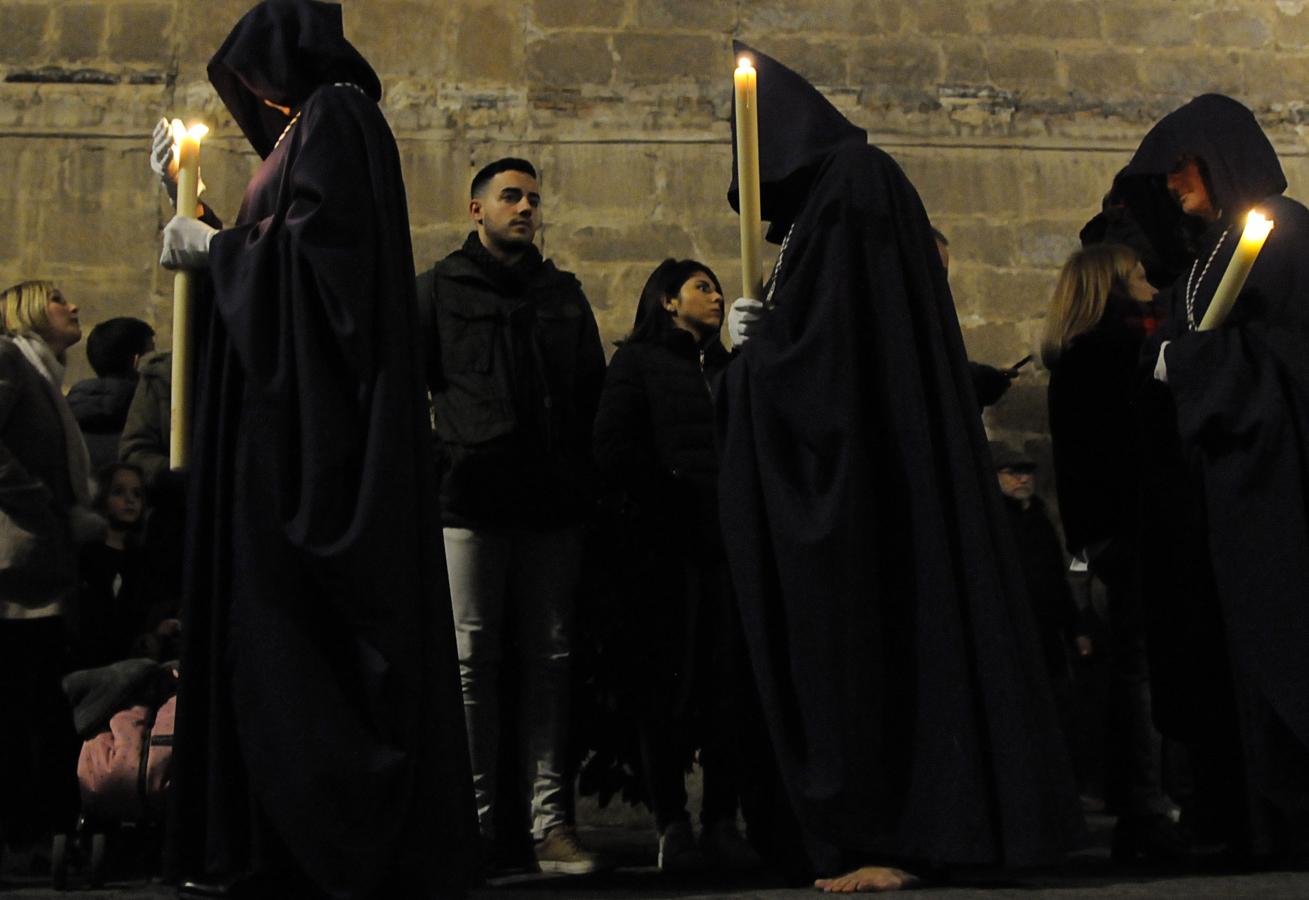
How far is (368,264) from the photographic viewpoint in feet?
14.0

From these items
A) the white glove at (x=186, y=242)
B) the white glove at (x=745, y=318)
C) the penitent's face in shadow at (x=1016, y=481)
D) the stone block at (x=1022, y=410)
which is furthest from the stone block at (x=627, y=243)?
the white glove at (x=186, y=242)

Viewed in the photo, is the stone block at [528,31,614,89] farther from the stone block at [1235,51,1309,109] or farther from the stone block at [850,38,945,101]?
the stone block at [1235,51,1309,109]

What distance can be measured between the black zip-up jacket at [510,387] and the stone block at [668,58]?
3.18 metres

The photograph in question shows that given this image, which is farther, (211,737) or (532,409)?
(532,409)

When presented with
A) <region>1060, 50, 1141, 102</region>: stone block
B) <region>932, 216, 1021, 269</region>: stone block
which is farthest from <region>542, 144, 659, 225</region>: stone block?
<region>1060, 50, 1141, 102</region>: stone block

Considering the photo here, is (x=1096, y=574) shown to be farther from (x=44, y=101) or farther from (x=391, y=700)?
(x=44, y=101)

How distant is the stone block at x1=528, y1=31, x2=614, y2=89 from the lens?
8844mm

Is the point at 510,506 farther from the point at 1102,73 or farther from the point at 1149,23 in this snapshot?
the point at 1149,23

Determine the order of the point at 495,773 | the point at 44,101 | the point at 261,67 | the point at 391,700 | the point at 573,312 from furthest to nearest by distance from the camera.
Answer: the point at 44,101, the point at 573,312, the point at 495,773, the point at 261,67, the point at 391,700

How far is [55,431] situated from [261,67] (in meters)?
1.53

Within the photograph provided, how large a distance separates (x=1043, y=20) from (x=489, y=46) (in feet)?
8.77

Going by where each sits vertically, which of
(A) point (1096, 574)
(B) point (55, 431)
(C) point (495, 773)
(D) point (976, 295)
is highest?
(D) point (976, 295)

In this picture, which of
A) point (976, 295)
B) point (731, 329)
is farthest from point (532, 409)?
point (976, 295)

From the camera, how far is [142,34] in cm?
868
